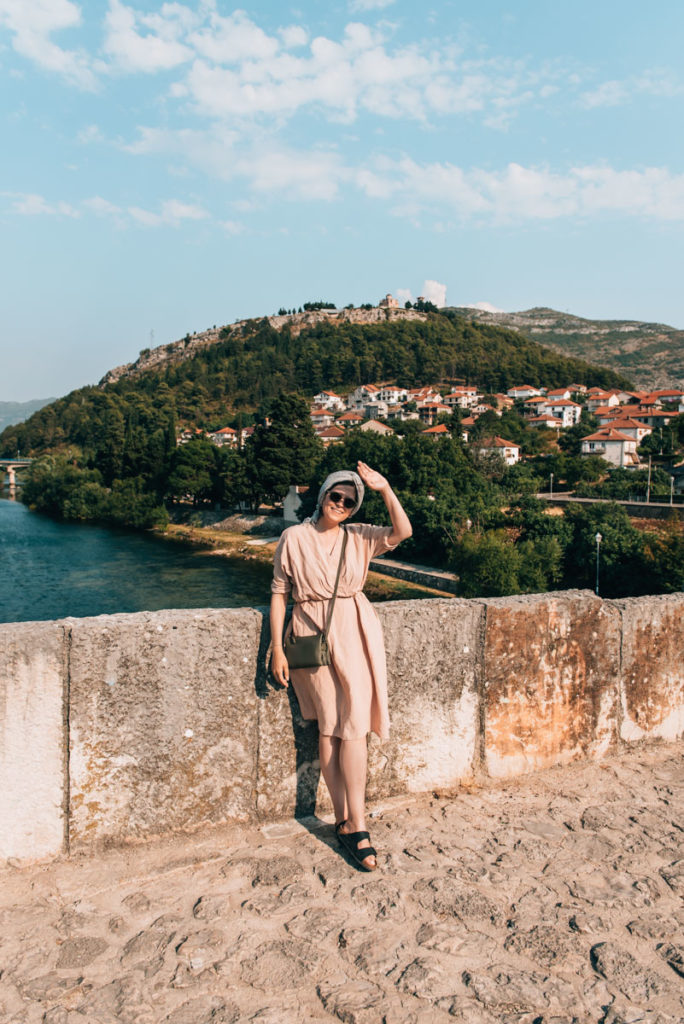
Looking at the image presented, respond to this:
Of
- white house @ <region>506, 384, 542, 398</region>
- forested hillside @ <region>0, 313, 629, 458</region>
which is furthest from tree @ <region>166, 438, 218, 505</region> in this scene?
white house @ <region>506, 384, 542, 398</region>

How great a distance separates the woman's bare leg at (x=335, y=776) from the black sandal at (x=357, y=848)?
67 millimetres

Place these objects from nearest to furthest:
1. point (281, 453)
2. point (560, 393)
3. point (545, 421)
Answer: point (281, 453) < point (545, 421) < point (560, 393)

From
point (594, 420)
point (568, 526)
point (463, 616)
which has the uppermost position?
point (594, 420)

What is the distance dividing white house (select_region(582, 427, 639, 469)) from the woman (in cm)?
7672

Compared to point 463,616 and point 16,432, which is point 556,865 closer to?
point 463,616

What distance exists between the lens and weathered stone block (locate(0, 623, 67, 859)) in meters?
2.92

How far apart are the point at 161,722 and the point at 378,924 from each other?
1.22 m

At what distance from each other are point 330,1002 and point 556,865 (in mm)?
1245

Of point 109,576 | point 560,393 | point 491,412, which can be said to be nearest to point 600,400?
point 560,393

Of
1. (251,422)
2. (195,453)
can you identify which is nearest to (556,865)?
(195,453)

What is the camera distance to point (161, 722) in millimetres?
3143

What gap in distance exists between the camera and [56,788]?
3004 millimetres

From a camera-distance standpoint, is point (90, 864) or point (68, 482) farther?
point (68, 482)

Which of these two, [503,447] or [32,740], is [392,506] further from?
[503,447]
